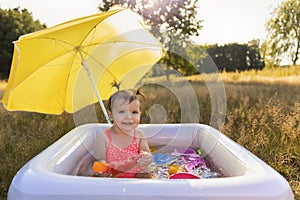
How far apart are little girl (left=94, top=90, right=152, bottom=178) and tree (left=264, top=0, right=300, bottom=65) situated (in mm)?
13259

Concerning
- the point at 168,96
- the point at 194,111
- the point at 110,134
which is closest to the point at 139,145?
the point at 110,134

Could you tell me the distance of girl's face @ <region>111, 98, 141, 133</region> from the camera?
1.96m

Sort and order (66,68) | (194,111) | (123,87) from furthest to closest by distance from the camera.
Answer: (194,111) < (123,87) < (66,68)

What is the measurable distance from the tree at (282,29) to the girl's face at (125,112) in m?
13.3

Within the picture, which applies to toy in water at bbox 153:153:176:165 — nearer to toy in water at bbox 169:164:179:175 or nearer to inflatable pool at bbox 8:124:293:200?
toy in water at bbox 169:164:179:175

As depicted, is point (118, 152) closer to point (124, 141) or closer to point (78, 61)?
point (124, 141)

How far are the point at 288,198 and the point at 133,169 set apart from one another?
0.87 metres

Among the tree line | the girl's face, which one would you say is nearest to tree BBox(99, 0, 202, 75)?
the tree line

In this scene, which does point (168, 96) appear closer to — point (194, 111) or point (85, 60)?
point (194, 111)

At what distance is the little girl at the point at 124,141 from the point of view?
1.86 m

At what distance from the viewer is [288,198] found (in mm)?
1243

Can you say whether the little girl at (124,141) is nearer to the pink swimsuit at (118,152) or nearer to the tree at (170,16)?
the pink swimsuit at (118,152)

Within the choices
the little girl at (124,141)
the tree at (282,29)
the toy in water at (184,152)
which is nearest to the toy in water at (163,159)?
the toy in water at (184,152)

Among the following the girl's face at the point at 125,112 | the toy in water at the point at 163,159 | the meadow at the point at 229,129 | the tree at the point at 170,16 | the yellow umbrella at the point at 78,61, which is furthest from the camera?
the tree at the point at 170,16
